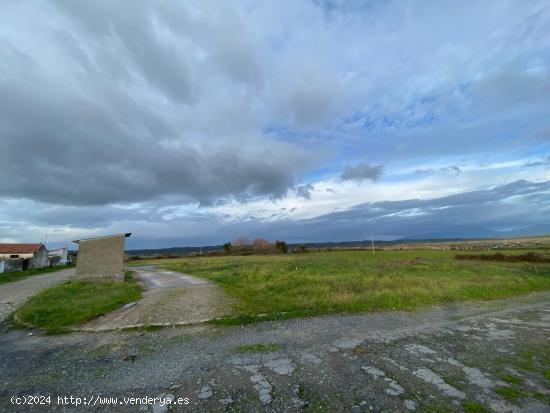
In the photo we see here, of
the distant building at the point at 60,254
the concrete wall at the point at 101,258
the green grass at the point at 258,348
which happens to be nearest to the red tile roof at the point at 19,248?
the distant building at the point at 60,254

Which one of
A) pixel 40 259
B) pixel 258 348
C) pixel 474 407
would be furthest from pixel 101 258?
pixel 40 259

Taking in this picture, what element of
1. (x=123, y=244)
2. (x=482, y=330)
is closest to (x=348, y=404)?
(x=482, y=330)

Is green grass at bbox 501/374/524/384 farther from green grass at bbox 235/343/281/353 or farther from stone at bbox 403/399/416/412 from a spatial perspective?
green grass at bbox 235/343/281/353

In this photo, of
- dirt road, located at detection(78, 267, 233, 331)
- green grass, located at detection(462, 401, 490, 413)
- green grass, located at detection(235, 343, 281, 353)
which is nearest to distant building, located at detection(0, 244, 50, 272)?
dirt road, located at detection(78, 267, 233, 331)

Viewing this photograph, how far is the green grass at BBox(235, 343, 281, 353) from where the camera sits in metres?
7.31

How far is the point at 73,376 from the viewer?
6.02 m

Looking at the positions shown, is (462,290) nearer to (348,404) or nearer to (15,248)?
(348,404)

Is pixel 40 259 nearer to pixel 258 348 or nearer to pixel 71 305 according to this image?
pixel 71 305

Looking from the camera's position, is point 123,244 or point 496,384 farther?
point 123,244

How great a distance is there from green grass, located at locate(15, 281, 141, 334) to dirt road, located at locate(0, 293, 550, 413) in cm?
112

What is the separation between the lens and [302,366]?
6.24 meters

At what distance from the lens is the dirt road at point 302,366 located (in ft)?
15.9

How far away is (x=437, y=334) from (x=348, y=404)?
5126mm

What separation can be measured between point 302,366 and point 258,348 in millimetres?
1613
